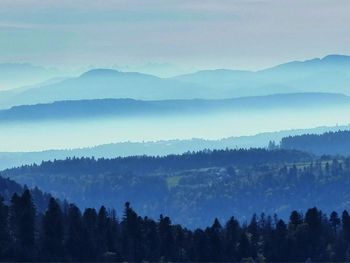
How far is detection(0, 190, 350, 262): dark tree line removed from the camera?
15388cm

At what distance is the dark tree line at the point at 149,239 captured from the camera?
153875 mm

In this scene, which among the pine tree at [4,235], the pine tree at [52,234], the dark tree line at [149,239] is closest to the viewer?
the pine tree at [4,235]

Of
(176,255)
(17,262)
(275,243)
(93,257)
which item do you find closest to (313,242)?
(275,243)

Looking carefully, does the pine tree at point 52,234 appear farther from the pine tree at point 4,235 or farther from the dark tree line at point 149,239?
the pine tree at point 4,235

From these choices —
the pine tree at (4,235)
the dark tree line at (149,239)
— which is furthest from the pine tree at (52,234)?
the pine tree at (4,235)

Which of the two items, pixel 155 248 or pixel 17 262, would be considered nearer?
pixel 17 262

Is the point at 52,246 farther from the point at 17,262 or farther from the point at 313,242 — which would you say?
the point at 313,242

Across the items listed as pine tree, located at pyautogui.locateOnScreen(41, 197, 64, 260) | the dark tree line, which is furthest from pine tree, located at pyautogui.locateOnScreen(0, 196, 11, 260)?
pine tree, located at pyautogui.locateOnScreen(41, 197, 64, 260)

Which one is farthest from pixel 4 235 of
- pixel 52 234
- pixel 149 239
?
pixel 149 239

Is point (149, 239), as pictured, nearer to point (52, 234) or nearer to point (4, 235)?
point (52, 234)

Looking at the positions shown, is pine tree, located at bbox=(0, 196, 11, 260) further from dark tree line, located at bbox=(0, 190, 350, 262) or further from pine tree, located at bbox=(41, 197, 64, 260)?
pine tree, located at bbox=(41, 197, 64, 260)

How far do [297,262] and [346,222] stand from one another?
1645cm

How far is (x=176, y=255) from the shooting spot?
161000 mm

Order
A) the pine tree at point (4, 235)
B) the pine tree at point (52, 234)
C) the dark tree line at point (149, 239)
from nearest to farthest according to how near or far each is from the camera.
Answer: the pine tree at point (4, 235) < the pine tree at point (52, 234) < the dark tree line at point (149, 239)
